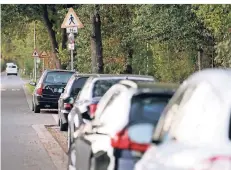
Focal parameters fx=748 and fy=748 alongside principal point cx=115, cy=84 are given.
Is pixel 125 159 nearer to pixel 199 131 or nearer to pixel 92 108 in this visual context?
pixel 199 131

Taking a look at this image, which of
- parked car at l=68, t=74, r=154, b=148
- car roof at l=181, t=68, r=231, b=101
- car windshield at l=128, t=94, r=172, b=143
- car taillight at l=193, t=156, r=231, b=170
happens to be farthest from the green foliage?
car taillight at l=193, t=156, r=231, b=170

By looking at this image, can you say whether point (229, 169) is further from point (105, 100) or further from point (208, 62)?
point (208, 62)

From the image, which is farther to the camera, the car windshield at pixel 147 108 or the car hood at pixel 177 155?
the car windshield at pixel 147 108

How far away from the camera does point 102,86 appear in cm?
1287

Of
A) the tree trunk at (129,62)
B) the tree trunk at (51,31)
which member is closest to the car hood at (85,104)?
the tree trunk at (129,62)

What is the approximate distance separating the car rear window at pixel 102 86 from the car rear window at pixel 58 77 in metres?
11.6

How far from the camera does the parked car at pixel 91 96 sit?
11.8 meters

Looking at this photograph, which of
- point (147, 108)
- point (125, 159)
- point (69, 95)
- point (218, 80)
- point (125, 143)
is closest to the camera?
point (218, 80)

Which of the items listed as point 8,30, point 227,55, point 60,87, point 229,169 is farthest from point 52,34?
point 229,169

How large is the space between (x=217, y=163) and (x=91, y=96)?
827 cm

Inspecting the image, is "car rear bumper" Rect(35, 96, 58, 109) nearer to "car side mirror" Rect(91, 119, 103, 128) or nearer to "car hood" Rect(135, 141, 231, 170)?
"car side mirror" Rect(91, 119, 103, 128)

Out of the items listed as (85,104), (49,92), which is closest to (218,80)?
(85,104)

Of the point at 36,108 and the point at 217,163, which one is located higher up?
the point at 217,163

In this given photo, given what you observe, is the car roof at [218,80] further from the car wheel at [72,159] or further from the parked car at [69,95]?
the parked car at [69,95]
